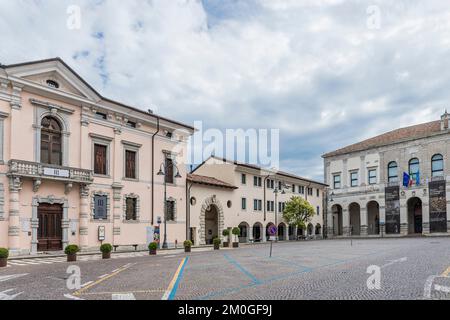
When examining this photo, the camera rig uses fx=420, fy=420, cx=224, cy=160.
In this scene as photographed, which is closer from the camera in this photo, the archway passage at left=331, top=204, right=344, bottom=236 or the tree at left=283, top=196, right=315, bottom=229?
the tree at left=283, top=196, right=315, bottom=229

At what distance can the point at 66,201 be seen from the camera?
95.7ft

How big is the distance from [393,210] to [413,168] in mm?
6458

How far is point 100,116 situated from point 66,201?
23.5 feet

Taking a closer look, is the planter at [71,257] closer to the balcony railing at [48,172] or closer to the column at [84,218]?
the balcony railing at [48,172]

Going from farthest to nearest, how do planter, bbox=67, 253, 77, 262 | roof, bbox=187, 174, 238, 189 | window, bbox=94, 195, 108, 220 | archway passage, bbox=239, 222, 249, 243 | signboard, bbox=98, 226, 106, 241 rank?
archway passage, bbox=239, 222, 249, 243 < roof, bbox=187, 174, 238, 189 < window, bbox=94, 195, 108, 220 < signboard, bbox=98, 226, 106, 241 < planter, bbox=67, 253, 77, 262

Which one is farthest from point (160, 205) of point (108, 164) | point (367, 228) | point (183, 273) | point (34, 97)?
point (367, 228)

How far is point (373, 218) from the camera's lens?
64.2m

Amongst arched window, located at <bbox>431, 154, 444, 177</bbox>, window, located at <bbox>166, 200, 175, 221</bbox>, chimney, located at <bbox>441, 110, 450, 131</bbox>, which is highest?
chimney, located at <bbox>441, 110, 450, 131</bbox>

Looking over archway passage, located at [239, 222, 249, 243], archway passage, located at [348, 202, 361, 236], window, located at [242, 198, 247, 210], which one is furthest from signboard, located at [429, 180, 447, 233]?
window, located at [242, 198, 247, 210]

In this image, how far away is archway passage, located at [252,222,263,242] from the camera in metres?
50.1

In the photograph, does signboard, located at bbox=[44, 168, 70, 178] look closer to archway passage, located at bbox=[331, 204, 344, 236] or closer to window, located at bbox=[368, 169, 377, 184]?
window, located at bbox=[368, 169, 377, 184]

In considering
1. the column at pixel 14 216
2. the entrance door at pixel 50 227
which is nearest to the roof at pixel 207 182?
the entrance door at pixel 50 227

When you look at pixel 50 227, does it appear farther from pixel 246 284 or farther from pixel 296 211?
pixel 296 211

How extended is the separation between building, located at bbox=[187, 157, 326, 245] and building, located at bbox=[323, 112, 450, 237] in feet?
32.5
